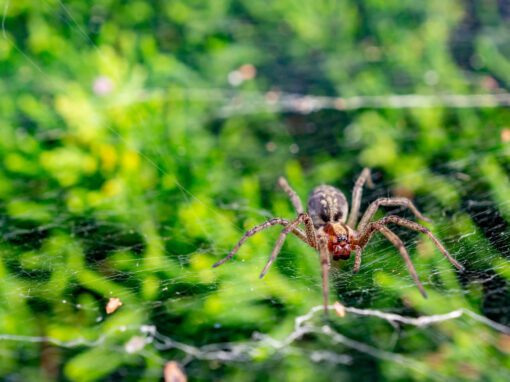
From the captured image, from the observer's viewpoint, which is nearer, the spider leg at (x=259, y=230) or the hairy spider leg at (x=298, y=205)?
the spider leg at (x=259, y=230)

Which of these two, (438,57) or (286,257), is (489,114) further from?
(286,257)

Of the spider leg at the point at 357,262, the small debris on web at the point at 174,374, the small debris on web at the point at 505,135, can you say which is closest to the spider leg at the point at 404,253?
the spider leg at the point at 357,262

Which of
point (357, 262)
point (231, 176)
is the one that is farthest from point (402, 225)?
point (231, 176)

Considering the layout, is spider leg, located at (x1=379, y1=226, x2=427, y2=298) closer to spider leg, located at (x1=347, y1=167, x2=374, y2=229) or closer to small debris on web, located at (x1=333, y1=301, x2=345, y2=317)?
small debris on web, located at (x1=333, y1=301, x2=345, y2=317)

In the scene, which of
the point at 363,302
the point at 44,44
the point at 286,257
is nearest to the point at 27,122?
the point at 44,44

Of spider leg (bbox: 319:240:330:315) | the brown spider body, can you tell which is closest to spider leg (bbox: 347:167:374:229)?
the brown spider body

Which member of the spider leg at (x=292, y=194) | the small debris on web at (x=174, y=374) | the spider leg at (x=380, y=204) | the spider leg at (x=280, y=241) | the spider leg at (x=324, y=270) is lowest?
the small debris on web at (x=174, y=374)

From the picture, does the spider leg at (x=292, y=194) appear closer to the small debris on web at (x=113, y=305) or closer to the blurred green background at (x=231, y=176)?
the blurred green background at (x=231, y=176)
